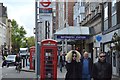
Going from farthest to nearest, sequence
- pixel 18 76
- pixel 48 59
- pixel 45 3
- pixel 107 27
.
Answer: pixel 107 27 < pixel 18 76 < pixel 45 3 < pixel 48 59

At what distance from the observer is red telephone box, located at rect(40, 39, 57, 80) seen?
65.8 feet

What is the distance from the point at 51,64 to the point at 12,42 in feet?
422

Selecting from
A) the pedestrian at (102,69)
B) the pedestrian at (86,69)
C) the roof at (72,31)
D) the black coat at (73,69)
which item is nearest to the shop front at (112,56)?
Answer: the roof at (72,31)

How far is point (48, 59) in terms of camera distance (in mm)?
20234

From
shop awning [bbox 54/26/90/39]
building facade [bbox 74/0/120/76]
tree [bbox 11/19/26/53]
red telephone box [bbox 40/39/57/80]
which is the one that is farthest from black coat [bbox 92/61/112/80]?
tree [bbox 11/19/26/53]

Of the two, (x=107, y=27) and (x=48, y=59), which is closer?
(x=48, y=59)

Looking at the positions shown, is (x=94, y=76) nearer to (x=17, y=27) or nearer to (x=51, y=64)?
(x=51, y=64)

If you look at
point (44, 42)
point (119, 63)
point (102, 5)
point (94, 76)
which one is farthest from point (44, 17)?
point (102, 5)

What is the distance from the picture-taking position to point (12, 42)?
486ft

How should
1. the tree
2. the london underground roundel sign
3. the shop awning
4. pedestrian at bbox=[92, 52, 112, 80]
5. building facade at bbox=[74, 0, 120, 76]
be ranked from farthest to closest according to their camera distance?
the tree, the shop awning, building facade at bbox=[74, 0, 120, 76], the london underground roundel sign, pedestrian at bbox=[92, 52, 112, 80]

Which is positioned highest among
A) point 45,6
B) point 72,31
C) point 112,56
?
point 45,6

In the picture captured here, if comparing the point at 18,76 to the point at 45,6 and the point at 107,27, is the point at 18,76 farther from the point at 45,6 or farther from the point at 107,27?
the point at 107,27

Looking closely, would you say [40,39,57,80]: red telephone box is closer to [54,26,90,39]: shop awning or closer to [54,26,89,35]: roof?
[54,26,90,39]: shop awning

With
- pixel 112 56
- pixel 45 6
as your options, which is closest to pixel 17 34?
pixel 112 56
